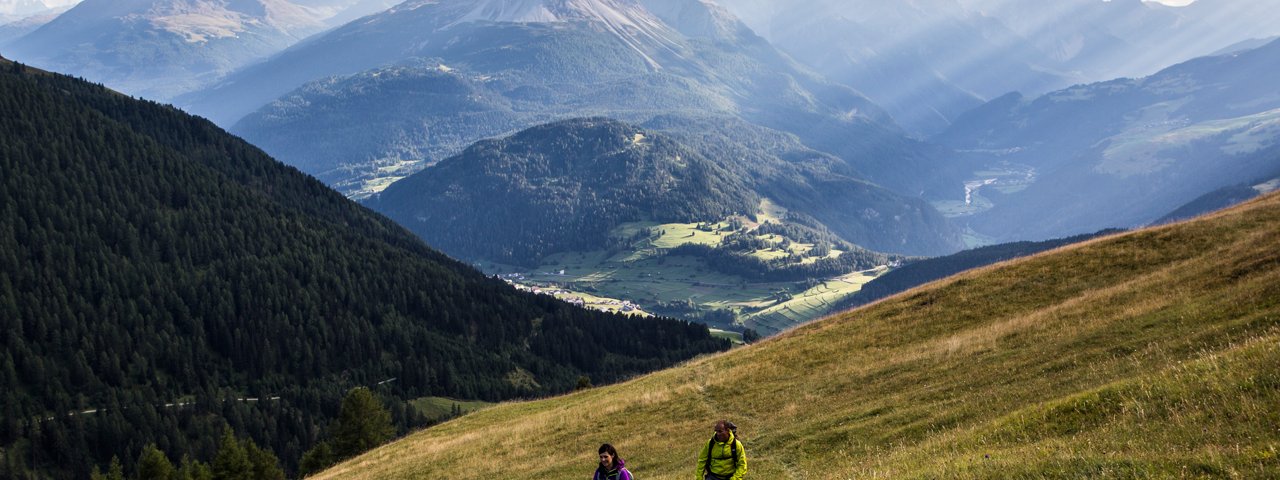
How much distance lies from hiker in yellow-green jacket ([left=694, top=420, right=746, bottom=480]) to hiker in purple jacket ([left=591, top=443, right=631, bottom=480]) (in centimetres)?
239

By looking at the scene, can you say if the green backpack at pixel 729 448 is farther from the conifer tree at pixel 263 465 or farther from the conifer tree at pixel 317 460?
the conifer tree at pixel 263 465

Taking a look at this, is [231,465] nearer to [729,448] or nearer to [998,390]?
[729,448]

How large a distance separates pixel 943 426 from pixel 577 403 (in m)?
39.1

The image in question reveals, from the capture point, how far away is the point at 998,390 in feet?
119

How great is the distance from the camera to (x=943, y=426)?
109 ft

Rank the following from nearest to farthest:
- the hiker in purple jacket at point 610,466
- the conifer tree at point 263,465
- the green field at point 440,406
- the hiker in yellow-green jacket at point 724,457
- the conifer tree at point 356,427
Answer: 1. the hiker in purple jacket at point 610,466
2. the hiker in yellow-green jacket at point 724,457
3. the conifer tree at point 356,427
4. the conifer tree at point 263,465
5. the green field at point 440,406

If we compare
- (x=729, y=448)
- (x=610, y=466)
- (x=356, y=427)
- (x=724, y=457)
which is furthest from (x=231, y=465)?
(x=729, y=448)

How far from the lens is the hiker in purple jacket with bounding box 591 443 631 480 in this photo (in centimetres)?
2562

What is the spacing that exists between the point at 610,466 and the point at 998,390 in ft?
64.2

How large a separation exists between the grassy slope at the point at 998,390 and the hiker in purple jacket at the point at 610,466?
7.88 meters

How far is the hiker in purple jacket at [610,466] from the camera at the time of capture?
25.6 meters

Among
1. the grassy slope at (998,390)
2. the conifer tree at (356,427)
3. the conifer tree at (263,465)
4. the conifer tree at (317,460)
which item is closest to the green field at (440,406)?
the conifer tree at (263,465)

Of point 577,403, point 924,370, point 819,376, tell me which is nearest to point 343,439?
point 577,403

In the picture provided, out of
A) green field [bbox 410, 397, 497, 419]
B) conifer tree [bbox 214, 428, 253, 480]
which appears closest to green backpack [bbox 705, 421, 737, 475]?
conifer tree [bbox 214, 428, 253, 480]
